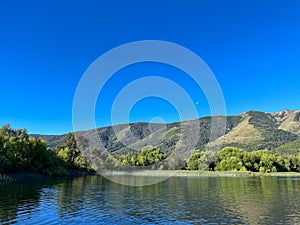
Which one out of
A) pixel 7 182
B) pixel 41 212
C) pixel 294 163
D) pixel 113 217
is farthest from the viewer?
pixel 294 163

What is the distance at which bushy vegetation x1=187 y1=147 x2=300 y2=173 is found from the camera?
165250mm

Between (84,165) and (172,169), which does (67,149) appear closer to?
(84,165)

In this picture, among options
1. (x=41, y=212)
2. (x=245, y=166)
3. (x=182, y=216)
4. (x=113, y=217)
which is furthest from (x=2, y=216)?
(x=245, y=166)

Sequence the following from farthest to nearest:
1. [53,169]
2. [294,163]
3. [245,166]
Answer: [294,163] → [245,166] → [53,169]

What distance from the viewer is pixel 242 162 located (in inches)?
6496

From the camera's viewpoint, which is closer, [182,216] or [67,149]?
[182,216]

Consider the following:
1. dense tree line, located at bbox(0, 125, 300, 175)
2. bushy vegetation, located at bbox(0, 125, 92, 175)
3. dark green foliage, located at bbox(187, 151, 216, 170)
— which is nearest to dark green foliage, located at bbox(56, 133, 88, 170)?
dense tree line, located at bbox(0, 125, 300, 175)

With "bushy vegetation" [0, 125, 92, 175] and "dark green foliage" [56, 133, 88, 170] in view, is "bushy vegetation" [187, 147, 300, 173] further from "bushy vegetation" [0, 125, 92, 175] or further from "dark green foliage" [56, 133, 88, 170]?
"bushy vegetation" [0, 125, 92, 175]

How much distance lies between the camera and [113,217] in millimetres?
35688

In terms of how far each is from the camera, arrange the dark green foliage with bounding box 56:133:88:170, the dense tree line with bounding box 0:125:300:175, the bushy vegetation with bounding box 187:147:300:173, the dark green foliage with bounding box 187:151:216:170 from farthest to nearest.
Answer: the dark green foliage with bounding box 187:151:216:170 → the bushy vegetation with bounding box 187:147:300:173 → the dark green foliage with bounding box 56:133:88:170 → the dense tree line with bounding box 0:125:300:175

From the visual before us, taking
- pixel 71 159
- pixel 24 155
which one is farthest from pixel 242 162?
pixel 24 155

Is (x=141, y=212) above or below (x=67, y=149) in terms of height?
below

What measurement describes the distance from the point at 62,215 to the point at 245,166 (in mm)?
144272

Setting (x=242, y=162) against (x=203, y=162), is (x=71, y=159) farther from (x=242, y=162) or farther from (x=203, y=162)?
(x=242, y=162)
